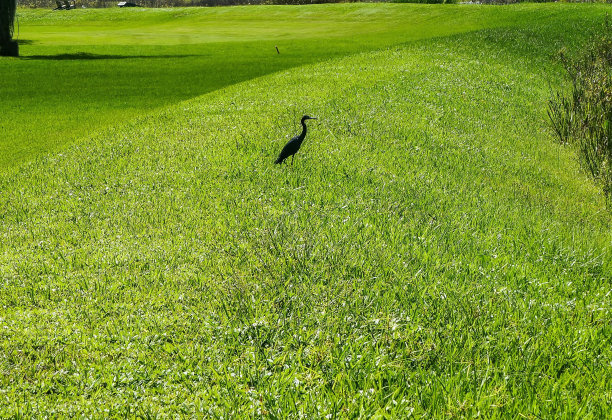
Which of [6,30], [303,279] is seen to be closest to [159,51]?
[6,30]

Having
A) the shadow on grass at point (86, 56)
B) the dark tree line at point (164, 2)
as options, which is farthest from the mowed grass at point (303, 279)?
the dark tree line at point (164, 2)

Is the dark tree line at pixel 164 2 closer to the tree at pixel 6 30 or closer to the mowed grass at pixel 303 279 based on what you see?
the tree at pixel 6 30

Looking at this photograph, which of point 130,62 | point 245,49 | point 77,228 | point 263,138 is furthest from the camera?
point 245,49

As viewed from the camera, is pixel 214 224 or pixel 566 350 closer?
pixel 566 350

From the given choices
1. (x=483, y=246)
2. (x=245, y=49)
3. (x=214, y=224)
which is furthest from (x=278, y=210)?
(x=245, y=49)

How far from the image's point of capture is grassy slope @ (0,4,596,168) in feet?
60.0

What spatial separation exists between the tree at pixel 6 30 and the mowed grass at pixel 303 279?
23796mm

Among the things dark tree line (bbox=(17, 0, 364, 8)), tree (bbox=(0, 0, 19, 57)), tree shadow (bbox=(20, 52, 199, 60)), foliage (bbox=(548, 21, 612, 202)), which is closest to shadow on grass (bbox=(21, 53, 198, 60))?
tree shadow (bbox=(20, 52, 199, 60))

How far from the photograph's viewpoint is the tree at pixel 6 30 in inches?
1303

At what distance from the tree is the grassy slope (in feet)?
3.70

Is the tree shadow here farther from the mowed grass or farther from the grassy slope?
the mowed grass

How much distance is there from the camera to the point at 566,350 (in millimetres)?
5223

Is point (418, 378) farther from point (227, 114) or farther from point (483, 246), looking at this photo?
point (227, 114)

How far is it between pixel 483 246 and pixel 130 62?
1051 inches
